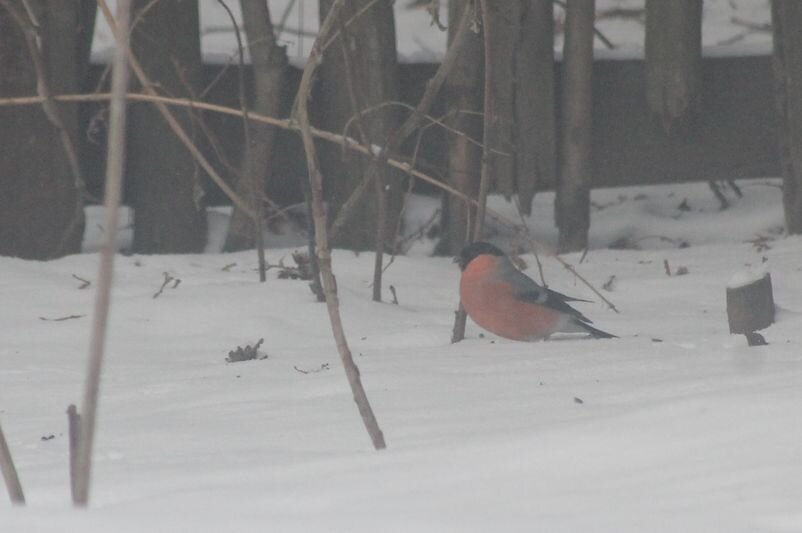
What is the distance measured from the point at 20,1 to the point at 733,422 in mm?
4107

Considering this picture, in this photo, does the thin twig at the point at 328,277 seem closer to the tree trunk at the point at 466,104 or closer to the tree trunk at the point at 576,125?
the tree trunk at the point at 466,104

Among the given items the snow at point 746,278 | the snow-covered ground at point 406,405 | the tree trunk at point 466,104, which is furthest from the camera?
the tree trunk at point 466,104

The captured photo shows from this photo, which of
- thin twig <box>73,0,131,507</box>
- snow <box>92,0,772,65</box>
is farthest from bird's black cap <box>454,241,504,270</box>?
snow <box>92,0,772,65</box>

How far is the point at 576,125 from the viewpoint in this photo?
639 cm

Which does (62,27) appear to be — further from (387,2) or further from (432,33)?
(432,33)

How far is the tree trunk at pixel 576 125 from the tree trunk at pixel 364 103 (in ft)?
2.68

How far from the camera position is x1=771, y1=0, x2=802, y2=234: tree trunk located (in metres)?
6.13

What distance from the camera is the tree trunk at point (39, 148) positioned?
5.67 m

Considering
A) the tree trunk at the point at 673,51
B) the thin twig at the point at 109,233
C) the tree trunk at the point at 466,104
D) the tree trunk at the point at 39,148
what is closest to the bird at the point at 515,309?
the tree trunk at the point at 466,104

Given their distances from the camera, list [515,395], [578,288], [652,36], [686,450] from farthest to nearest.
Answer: [652,36]
[578,288]
[515,395]
[686,450]

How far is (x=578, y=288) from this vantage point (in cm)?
555

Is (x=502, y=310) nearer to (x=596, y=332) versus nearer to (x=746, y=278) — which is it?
(x=596, y=332)

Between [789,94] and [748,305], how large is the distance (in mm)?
2355

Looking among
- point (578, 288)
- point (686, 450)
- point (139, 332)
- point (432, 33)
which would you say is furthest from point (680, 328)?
point (432, 33)
